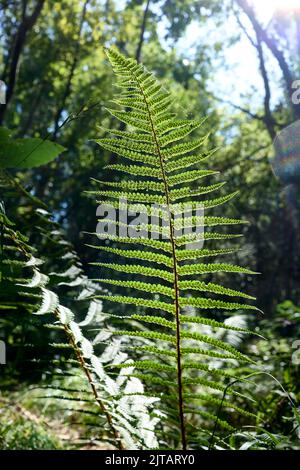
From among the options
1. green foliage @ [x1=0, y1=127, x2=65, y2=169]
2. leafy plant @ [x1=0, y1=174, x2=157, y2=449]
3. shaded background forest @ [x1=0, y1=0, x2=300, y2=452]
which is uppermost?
shaded background forest @ [x1=0, y1=0, x2=300, y2=452]

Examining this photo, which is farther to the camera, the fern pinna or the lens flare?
the lens flare

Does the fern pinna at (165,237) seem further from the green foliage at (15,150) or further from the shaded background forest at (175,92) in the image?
the shaded background forest at (175,92)

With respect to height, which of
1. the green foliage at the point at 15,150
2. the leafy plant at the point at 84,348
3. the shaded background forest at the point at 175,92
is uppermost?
the shaded background forest at the point at 175,92

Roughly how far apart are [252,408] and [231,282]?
1063cm

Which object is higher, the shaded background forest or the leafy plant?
the shaded background forest

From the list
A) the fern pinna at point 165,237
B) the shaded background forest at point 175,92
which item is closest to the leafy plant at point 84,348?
the fern pinna at point 165,237

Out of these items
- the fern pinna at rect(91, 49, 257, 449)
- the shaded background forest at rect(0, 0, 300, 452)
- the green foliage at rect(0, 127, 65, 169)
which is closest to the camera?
the fern pinna at rect(91, 49, 257, 449)

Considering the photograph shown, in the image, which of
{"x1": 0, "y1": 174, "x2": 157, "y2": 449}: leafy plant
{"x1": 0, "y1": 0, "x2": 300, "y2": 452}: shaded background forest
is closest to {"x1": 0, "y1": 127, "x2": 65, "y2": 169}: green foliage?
{"x1": 0, "y1": 174, "x2": 157, "y2": 449}: leafy plant

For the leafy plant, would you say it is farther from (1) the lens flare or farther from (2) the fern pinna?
(1) the lens flare

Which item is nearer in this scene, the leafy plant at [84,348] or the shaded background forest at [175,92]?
the leafy plant at [84,348]

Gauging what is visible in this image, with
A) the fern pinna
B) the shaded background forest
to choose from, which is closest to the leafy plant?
the fern pinna

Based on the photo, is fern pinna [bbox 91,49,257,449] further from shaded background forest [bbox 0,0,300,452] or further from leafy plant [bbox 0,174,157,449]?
shaded background forest [bbox 0,0,300,452]

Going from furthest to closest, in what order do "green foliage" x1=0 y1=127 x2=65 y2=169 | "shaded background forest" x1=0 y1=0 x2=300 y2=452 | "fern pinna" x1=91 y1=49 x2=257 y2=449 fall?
"shaded background forest" x1=0 y1=0 x2=300 y2=452 → "green foliage" x1=0 y1=127 x2=65 y2=169 → "fern pinna" x1=91 y1=49 x2=257 y2=449
